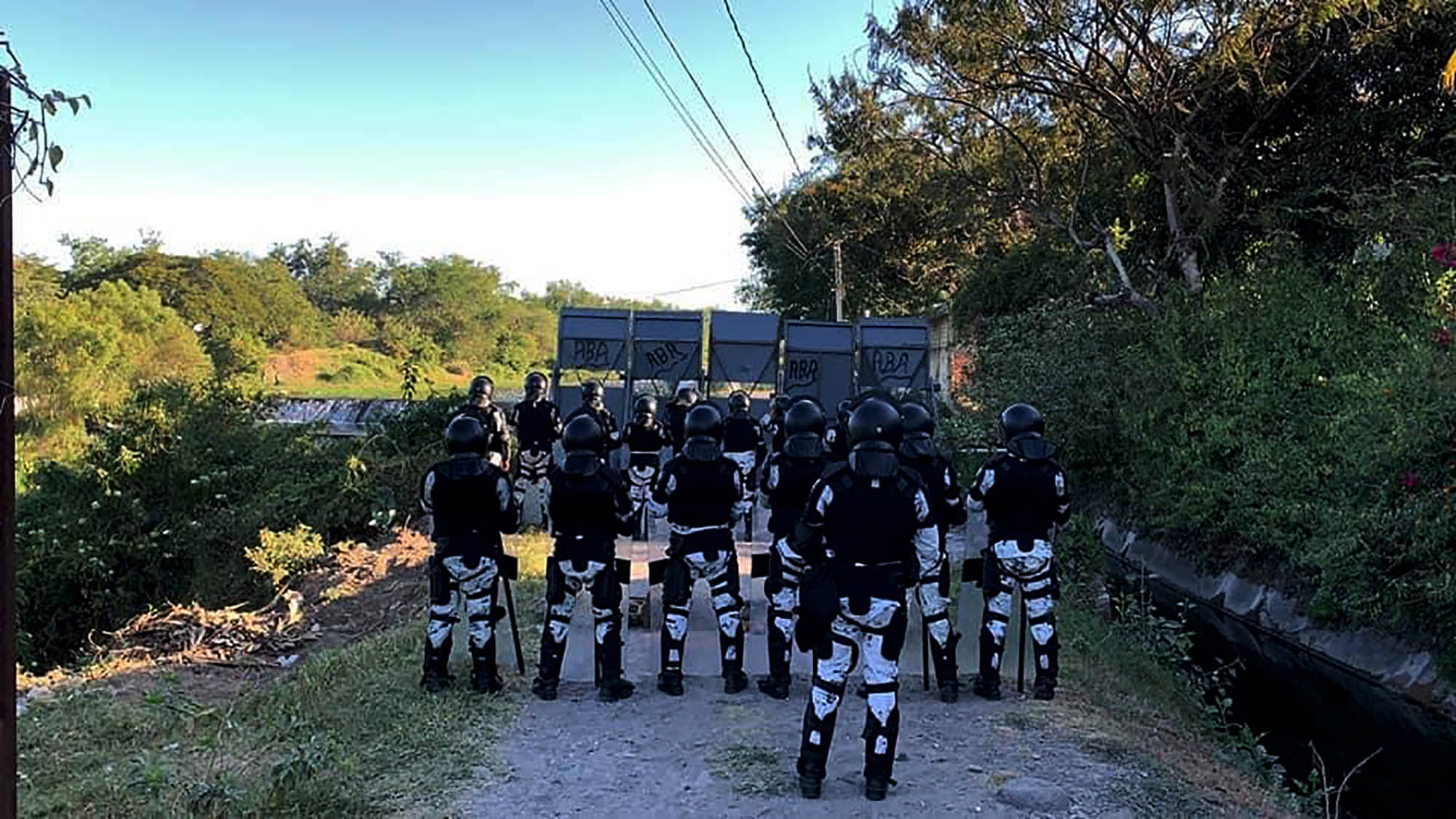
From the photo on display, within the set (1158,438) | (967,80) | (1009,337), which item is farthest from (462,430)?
(1009,337)

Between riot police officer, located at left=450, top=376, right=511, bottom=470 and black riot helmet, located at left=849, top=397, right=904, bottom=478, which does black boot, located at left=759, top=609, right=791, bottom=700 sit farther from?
riot police officer, located at left=450, top=376, right=511, bottom=470

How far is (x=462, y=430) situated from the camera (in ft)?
21.6

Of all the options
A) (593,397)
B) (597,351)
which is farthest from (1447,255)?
(597,351)

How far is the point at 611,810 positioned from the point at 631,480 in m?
5.86

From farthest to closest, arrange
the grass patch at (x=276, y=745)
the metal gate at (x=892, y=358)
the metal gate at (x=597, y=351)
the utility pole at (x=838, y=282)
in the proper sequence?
the utility pole at (x=838, y=282), the metal gate at (x=892, y=358), the metal gate at (x=597, y=351), the grass patch at (x=276, y=745)

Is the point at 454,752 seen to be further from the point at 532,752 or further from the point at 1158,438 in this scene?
the point at 1158,438

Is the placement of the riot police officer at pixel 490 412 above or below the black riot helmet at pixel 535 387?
below

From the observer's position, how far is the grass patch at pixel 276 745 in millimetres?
4676

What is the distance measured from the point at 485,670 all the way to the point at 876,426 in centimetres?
336

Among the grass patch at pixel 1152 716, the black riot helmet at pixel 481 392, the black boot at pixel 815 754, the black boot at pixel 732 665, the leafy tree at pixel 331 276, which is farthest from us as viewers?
the leafy tree at pixel 331 276

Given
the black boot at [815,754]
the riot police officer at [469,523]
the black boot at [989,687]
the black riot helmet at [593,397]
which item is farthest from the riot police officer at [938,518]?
the black riot helmet at [593,397]

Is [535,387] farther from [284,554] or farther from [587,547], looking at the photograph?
[587,547]

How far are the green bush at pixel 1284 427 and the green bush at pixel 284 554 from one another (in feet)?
32.8

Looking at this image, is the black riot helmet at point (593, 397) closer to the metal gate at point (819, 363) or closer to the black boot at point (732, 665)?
the black boot at point (732, 665)
